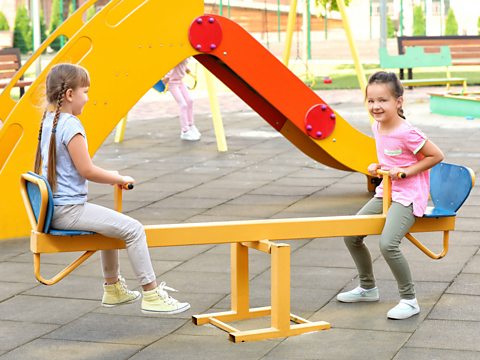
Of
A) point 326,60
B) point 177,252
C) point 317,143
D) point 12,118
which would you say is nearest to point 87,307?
point 177,252

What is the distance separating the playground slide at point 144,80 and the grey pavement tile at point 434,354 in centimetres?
359

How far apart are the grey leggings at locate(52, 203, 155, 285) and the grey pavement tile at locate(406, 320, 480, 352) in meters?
1.27

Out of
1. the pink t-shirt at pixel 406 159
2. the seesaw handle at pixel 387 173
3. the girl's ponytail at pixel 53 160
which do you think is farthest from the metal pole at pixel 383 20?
the girl's ponytail at pixel 53 160

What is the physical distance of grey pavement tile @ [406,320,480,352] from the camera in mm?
4579

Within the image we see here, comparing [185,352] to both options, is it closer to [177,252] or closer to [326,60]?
[177,252]

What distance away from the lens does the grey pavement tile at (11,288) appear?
224 inches

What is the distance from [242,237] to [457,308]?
1185 millimetres

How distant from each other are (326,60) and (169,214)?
2173cm

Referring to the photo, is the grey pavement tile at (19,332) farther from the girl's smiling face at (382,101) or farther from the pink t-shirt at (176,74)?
the pink t-shirt at (176,74)

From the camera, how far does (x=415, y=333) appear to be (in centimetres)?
479

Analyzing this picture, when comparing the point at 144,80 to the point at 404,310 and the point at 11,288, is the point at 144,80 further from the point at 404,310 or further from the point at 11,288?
the point at 404,310

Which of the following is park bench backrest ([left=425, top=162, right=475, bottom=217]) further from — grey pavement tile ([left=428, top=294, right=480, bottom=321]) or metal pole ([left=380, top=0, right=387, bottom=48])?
metal pole ([left=380, top=0, right=387, bottom=48])

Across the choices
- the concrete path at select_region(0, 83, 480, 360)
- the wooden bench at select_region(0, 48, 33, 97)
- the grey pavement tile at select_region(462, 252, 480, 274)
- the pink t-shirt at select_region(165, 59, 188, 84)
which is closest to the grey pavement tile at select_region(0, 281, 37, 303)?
the concrete path at select_region(0, 83, 480, 360)

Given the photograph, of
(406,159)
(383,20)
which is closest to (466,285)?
(406,159)
